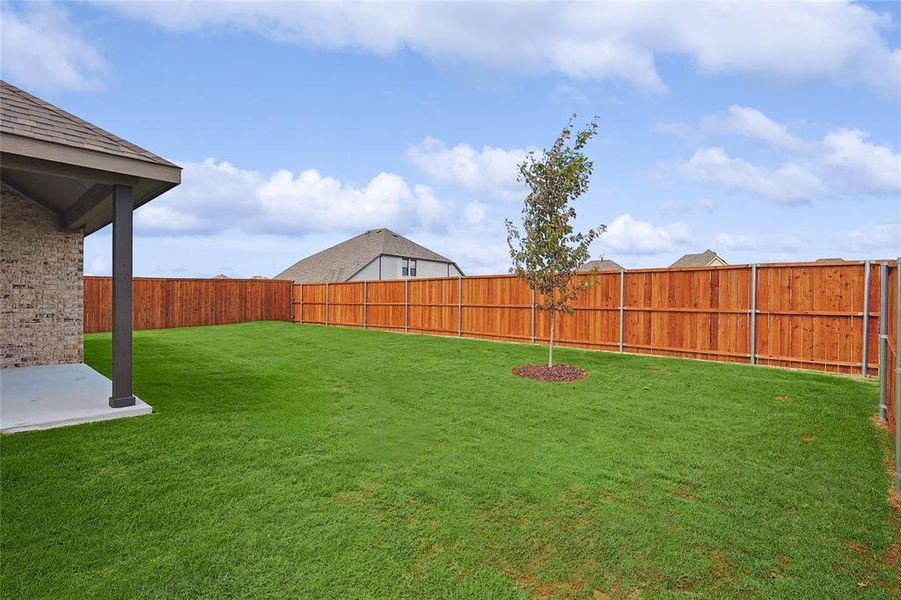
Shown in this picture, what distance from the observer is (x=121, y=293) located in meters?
5.74

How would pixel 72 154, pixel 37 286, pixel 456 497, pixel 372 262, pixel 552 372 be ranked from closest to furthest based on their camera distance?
pixel 456 497 → pixel 72 154 → pixel 552 372 → pixel 37 286 → pixel 372 262

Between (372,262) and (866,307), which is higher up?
(372,262)

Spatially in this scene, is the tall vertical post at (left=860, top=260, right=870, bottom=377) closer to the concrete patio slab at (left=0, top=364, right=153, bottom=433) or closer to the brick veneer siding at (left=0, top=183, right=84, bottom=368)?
the concrete patio slab at (left=0, top=364, right=153, bottom=433)

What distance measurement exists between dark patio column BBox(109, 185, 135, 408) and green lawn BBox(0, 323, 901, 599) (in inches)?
23.5

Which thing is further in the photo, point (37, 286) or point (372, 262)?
point (372, 262)

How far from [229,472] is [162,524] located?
33.7 inches

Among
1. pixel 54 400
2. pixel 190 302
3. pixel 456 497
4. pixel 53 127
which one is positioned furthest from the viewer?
pixel 190 302

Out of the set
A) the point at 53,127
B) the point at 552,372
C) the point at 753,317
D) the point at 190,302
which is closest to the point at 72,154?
the point at 53,127

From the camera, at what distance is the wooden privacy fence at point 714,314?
27.9 feet

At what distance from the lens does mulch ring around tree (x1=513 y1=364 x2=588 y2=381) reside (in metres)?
8.27

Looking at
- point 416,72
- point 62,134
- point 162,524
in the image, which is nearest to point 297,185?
point 416,72

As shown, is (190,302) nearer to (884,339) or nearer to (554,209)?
(554,209)

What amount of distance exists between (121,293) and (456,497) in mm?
4918

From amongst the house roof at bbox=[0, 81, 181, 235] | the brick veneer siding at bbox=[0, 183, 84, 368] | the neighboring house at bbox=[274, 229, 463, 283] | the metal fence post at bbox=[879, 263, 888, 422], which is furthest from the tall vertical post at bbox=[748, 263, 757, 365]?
the neighboring house at bbox=[274, 229, 463, 283]
